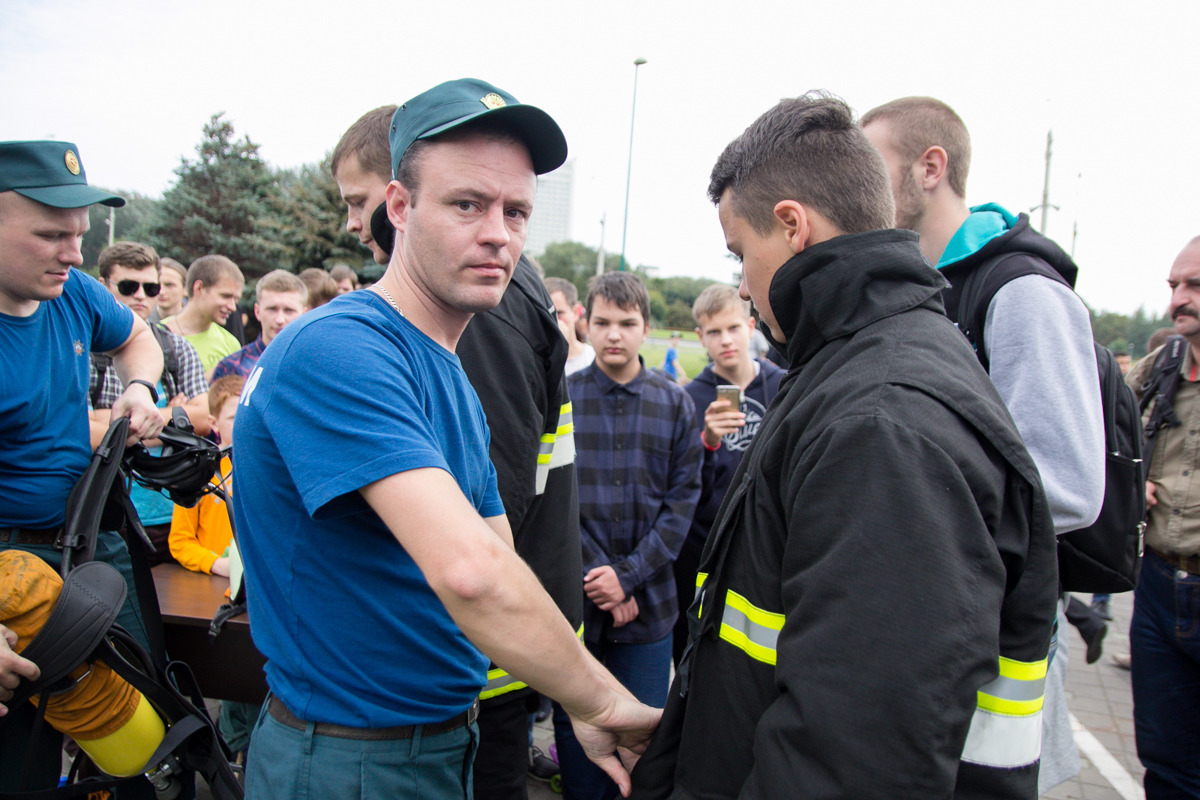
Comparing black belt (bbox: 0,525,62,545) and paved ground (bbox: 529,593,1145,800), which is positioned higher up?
black belt (bbox: 0,525,62,545)

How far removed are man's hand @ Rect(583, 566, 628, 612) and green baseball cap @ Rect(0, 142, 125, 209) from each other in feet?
8.29

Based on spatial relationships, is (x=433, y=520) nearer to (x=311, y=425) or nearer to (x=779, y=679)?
(x=311, y=425)

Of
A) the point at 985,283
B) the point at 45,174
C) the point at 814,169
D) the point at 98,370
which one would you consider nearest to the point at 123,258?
the point at 98,370

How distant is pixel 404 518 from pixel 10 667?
1.50m

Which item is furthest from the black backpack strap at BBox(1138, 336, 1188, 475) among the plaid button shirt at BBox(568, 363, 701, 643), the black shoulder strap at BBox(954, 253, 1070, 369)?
the plaid button shirt at BBox(568, 363, 701, 643)

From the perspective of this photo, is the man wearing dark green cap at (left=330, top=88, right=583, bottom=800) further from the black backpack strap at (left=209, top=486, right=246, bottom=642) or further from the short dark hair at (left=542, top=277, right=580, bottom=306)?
the short dark hair at (left=542, top=277, right=580, bottom=306)

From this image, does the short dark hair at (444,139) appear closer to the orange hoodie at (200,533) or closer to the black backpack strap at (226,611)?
the black backpack strap at (226,611)

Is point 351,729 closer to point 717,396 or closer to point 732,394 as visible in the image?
point 732,394

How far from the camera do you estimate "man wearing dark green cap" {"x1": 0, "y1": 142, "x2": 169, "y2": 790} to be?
8.02 ft

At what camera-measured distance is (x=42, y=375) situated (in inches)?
102

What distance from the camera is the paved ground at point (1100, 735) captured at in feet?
12.4

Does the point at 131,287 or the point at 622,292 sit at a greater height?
the point at 622,292

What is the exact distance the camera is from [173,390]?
16.0ft

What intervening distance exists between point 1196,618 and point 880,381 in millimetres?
2939
